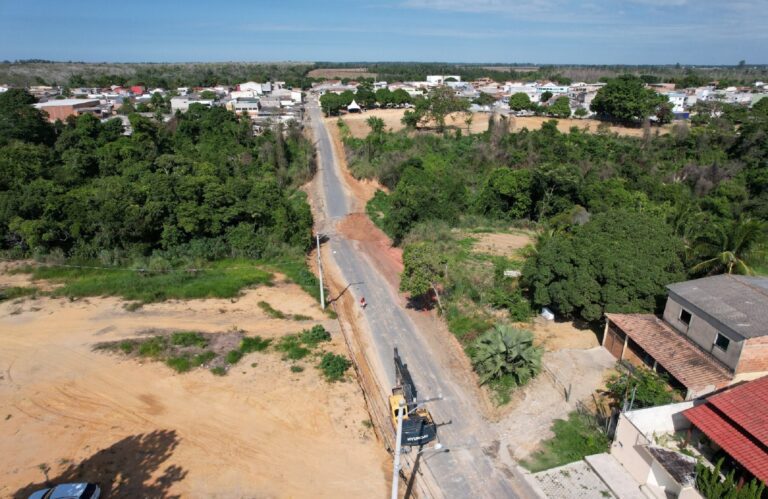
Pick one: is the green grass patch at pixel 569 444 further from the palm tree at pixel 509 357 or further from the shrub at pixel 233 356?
the shrub at pixel 233 356

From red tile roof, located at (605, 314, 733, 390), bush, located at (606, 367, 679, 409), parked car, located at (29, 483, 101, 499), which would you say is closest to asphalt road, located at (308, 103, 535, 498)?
bush, located at (606, 367, 679, 409)

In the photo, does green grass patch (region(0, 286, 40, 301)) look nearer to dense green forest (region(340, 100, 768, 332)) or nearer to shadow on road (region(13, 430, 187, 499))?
shadow on road (region(13, 430, 187, 499))

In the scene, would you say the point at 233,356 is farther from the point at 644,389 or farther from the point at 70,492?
the point at 644,389

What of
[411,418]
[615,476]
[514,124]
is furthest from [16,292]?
[514,124]

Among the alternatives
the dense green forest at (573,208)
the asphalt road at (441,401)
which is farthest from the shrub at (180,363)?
the dense green forest at (573,208)

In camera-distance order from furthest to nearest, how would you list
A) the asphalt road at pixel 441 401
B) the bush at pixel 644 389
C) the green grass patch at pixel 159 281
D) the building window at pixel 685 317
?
A: the green grass patch at pixel 159 281 → the building window at pixel 685 317 → the bush at pixel 644 389 → the asphalt road at pixel 441 401

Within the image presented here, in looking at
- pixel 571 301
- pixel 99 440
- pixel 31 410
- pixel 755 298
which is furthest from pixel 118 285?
pixel 755 298
